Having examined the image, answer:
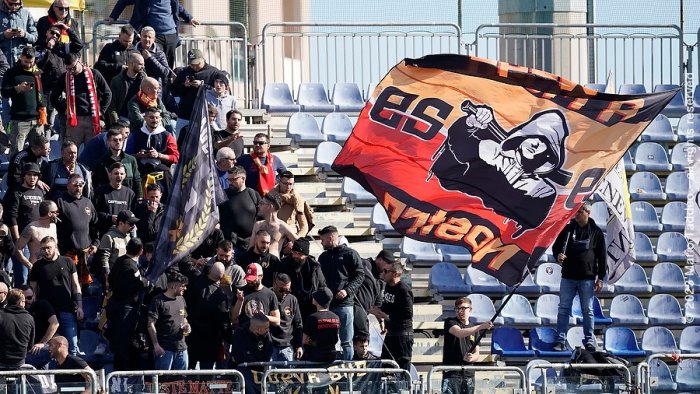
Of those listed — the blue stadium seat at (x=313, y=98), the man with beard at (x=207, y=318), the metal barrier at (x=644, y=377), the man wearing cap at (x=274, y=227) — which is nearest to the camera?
the metal barrier at (x=644, y=377)

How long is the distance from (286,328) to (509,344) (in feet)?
11.4

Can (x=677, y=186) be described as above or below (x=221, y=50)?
below

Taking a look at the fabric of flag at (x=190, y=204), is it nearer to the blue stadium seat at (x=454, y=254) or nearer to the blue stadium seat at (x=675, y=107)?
the blue stadium seat at (x=454, y=254)

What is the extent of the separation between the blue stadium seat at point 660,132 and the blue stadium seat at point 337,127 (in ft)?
12.2

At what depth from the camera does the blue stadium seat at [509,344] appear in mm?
19594

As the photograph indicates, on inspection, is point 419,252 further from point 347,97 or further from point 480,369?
point 480,369

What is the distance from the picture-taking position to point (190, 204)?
1700 cm

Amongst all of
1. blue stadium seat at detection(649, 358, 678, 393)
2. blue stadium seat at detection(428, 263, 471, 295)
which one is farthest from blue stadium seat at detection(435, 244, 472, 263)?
blue stadium seat at detection(649, 358, 678, 393)

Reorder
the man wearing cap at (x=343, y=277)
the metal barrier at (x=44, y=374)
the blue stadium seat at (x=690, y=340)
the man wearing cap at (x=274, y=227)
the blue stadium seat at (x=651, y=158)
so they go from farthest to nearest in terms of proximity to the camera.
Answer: the blue stadium seat at (x=651, y=158), the blue stadium seat at (x=690, y=340), the man wearing cap at (x=274, y=227), the man wearing cap at (x=343, y=277), the metal barrier at (x=44, y=374)

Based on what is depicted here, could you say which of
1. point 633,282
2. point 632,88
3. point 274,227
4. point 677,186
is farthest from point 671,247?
point 274,227

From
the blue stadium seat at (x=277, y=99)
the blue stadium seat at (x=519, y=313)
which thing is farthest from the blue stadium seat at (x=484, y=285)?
the blue stadium seat at (x=277, y=99)

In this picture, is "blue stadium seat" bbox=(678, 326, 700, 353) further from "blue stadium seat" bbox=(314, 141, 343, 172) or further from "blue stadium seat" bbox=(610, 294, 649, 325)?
"blue stadium seat" bbox=(314, 141, 343, 172)

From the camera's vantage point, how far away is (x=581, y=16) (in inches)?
986

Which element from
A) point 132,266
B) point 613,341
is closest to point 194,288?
point 132,266
